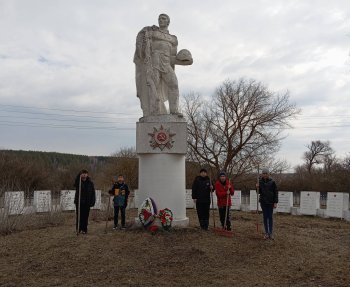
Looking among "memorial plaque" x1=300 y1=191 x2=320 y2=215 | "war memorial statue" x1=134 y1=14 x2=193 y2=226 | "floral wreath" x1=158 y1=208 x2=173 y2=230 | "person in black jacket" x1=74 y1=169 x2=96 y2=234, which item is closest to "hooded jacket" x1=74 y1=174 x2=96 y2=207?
"person in black jacket" x1=74 y1=169 x2=96 y2=234

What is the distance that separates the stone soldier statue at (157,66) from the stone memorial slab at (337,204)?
7661 mm

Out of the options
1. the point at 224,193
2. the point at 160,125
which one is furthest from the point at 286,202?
the point at 160,125

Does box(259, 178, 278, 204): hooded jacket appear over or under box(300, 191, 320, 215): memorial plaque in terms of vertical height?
over

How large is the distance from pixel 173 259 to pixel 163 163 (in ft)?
9.63

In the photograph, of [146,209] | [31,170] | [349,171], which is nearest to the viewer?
[146,209]

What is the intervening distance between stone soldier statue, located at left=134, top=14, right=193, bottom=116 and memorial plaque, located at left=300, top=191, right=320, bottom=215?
794cm

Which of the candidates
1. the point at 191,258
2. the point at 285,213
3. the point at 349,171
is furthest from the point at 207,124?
the point at 191,258

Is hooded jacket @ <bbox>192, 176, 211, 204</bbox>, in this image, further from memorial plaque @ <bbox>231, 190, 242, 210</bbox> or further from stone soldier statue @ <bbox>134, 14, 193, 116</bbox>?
memorial plaque @ <bbox>231, 190, 242, 210</bbox>

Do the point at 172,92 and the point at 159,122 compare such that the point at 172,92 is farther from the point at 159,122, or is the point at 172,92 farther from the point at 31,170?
the point at 31,170

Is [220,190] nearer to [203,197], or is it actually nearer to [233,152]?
[203,197]

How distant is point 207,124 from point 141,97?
59.7 ft

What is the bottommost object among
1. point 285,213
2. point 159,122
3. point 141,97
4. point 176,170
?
point 285,213

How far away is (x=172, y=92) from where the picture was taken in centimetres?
959

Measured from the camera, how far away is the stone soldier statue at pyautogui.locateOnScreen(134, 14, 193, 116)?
9.40 metres
